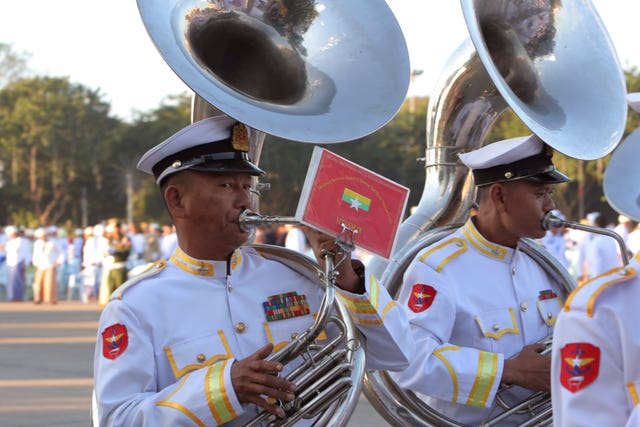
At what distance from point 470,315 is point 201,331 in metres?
1.07

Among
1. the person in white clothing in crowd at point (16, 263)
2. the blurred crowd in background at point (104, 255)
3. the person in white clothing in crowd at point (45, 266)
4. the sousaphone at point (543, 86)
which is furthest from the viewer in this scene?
the person in white clothing in crowd at point (16, 263)

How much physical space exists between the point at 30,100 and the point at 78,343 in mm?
Result: 47882

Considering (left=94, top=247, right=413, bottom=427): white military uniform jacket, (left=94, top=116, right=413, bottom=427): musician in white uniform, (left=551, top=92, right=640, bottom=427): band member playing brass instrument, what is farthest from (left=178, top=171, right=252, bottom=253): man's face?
(left=551, top=92, right=640, bottom=427): band member playing brass instrument

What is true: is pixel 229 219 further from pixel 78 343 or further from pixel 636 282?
pixel 78 343

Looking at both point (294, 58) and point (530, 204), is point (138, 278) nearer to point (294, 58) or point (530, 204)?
point (294, 58)

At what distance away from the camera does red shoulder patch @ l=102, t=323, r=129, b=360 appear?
106 inches

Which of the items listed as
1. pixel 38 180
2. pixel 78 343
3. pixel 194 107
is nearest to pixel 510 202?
pixel 194 107

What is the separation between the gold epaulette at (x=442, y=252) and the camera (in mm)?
3588

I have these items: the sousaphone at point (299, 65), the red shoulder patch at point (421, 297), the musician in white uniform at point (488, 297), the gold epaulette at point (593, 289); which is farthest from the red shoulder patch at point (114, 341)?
the gold epaulette at point (593, 289)

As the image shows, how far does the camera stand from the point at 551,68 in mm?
3557

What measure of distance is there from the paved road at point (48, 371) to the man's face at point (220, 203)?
3.69m

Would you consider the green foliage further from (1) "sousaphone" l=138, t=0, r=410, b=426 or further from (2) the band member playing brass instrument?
(2) the band member playing brass instrument

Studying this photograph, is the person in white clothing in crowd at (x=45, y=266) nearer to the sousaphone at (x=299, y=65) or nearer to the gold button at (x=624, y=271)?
the sousaphone at (x=299, y=65)

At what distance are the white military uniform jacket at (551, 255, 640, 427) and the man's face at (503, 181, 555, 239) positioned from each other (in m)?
1.55
